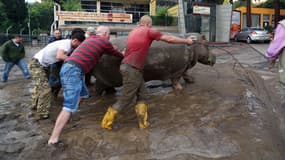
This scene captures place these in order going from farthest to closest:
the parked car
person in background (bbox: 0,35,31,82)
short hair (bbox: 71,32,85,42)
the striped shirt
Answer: the parked car
person in background (bbox: 0,35,31,82)
short hair (bbox: 71,32,85,42)
the striped shirt

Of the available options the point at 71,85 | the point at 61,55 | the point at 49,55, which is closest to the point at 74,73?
the point at 71,85

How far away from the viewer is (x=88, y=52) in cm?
425

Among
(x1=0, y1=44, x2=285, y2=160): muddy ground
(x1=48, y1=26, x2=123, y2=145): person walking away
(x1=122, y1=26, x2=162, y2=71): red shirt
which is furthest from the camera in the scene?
(x1=122, y1=26, x2=162, y2=71): red shirt

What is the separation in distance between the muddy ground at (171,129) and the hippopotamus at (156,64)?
468mm

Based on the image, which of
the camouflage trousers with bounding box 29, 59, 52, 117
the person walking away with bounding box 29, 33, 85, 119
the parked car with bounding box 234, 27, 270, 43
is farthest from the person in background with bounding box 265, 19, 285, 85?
the parked car with bounding box 234, 27, 270, 43

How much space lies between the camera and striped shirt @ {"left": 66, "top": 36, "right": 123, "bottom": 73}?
419 centimetres

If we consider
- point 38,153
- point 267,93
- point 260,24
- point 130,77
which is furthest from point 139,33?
point 260,24

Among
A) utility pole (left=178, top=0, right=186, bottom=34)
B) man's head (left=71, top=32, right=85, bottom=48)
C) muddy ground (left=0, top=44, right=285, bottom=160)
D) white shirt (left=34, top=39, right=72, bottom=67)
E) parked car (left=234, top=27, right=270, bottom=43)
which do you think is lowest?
muddy ground (left=0, top=44, right=285, bottom=160)

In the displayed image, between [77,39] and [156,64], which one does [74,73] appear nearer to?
[77,39]

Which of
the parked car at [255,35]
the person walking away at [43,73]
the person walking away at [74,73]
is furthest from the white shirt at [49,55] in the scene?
the parked car at [255,35]

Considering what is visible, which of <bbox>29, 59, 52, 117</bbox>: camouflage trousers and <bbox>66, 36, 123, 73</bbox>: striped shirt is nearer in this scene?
<bbox>66, 36, 123, 73</bbox>: striped shirt

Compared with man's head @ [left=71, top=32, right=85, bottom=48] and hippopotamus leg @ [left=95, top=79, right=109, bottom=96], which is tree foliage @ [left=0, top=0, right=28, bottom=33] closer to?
hippopotamus leg @ [left=95, top=79, right=109, bottom=96]

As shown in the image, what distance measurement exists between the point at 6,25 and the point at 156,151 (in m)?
37.0

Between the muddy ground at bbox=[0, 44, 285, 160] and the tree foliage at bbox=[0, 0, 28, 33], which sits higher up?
the tree foliage at bbox=[0, 0, 28, 33]
